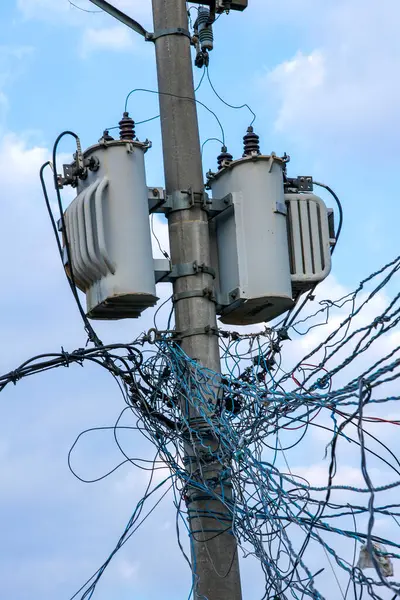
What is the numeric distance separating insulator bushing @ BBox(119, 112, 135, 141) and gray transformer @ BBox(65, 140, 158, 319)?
0.07 m

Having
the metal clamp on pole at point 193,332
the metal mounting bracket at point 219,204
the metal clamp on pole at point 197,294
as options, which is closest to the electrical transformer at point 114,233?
the metal clamp on pole at point 197,294

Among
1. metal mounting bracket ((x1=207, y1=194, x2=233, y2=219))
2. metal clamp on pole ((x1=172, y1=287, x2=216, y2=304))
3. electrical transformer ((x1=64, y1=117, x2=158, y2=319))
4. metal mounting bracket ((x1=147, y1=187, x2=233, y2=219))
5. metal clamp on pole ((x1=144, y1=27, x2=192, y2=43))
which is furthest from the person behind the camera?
metal clamp on pole ((x1=144, y1=27, x2=192, y2=43))

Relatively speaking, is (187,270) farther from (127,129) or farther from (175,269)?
(127,129)

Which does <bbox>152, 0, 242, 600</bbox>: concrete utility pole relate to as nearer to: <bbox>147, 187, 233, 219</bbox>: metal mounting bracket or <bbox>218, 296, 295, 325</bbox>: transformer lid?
<bbox>147, 187, 233, 219</bbox>: metal mounting bracket

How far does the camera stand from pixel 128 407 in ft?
24.6

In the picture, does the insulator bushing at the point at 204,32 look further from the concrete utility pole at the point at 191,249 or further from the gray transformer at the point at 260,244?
the gray transformer at the point at 260,244

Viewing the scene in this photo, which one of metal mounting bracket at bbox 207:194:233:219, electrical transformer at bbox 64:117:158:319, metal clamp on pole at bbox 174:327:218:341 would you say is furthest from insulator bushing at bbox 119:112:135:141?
metal clamp on pole at bbox 174:327:218:341

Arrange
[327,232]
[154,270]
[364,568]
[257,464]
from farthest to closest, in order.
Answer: [327,232] → [154,270] → [257,464] → [364,568]

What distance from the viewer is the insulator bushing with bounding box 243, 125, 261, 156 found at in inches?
312

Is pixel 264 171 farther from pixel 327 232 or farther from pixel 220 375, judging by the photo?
pixel 220 375

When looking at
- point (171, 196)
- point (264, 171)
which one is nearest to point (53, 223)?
point (171, 196)

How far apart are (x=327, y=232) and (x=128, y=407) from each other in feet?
5.55

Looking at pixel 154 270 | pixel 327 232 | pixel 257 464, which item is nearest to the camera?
pixel 257 464

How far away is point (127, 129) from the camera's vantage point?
7.67 meters
